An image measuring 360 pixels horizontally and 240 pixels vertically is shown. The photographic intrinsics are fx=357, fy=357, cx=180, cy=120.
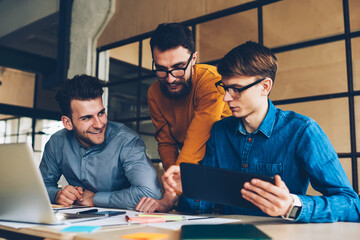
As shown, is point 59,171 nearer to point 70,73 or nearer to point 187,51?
point 187,51

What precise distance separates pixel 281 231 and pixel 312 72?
2.34 m

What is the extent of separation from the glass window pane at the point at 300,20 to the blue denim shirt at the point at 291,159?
5.78 feet

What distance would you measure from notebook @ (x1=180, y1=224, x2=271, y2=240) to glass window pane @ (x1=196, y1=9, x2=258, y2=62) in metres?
2.69

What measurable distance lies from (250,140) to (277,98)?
1748mm

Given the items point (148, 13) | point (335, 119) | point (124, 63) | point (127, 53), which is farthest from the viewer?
point (124, 63)

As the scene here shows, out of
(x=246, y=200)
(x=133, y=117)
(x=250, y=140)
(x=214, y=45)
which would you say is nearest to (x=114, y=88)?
(x=133, y=117)

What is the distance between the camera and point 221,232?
0.89 metres

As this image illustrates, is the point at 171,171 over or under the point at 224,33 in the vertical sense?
under

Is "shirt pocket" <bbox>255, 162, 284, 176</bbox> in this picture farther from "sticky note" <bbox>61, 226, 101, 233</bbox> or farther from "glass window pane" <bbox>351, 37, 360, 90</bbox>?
"glass window pane" <bbox>351, 37, 360, 90</bbox>

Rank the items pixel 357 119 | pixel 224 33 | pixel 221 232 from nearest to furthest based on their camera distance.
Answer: pixel 221 232 → pixel 357 119 → pixel 224 33

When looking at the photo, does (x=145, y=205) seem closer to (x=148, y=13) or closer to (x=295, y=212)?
(x=295, y=212)

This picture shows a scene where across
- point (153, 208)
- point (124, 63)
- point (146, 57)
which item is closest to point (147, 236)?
point (153, 208)

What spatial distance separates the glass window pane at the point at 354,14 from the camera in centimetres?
283

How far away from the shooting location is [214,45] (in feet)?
12.0
